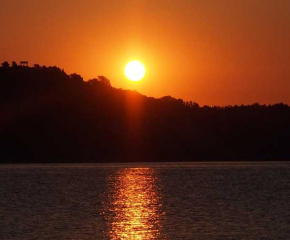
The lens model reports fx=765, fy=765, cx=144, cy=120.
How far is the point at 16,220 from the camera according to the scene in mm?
64750

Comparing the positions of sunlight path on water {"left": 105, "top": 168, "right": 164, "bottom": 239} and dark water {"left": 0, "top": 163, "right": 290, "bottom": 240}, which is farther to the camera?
sunlight path on water {"left": 105, "top": 168, "right": 164, "bottom": 239}

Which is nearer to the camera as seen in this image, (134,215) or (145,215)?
(145,215)

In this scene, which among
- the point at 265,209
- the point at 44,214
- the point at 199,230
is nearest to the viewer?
the point at 199,230

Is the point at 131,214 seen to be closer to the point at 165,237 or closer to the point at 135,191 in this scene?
the point at 165,237

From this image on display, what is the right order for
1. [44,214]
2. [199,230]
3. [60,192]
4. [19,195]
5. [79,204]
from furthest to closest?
1. [60,192]
2. [19,195]
3. [79,204]
4. [44,214]
5. [199,230]

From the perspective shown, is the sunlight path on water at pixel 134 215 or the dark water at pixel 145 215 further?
the sunlight path on water at pixel 134 215

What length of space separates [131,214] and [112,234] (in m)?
16.2

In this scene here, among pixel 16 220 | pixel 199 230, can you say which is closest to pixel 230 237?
pixel 199 230

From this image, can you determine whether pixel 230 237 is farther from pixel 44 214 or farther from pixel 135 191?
pixel 135 191

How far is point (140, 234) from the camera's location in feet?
184

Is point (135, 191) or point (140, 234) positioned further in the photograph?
point (135, 191)

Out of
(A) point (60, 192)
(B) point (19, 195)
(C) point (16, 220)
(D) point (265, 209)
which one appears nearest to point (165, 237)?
(C) point (16, 220)

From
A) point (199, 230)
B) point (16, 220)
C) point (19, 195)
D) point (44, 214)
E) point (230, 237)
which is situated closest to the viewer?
point (230, 237)

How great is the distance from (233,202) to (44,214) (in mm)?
25519
